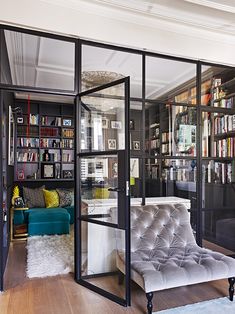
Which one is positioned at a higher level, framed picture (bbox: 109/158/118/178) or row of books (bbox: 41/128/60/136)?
row of books (bbox: 41/128/60/136)

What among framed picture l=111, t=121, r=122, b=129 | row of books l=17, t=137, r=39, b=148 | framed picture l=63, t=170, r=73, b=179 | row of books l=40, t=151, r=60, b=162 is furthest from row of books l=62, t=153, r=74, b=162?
framed picture l=111, t=121, r=122, b=129

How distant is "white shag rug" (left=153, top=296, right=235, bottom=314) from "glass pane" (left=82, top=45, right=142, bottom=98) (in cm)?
234

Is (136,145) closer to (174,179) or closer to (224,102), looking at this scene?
(174,179)

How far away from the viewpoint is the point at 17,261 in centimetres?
363

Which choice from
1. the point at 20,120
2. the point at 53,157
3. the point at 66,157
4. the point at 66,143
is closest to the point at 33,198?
the point at 53,157

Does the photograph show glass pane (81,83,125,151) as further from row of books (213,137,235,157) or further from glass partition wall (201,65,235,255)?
row of books (213,137,235,157)

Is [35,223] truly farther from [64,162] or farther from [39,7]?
[39,7]

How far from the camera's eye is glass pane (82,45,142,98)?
3108mm

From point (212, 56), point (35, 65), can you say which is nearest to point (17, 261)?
point (35, 65)

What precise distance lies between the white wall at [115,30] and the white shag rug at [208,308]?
112 inches

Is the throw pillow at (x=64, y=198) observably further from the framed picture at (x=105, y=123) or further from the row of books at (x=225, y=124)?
the row of books at (x=225, y=124)

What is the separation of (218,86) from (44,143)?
13.7 feet

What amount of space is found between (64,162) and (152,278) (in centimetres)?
473

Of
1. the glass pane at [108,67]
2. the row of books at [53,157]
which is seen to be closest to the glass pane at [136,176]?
the glass pane at [108,67]
